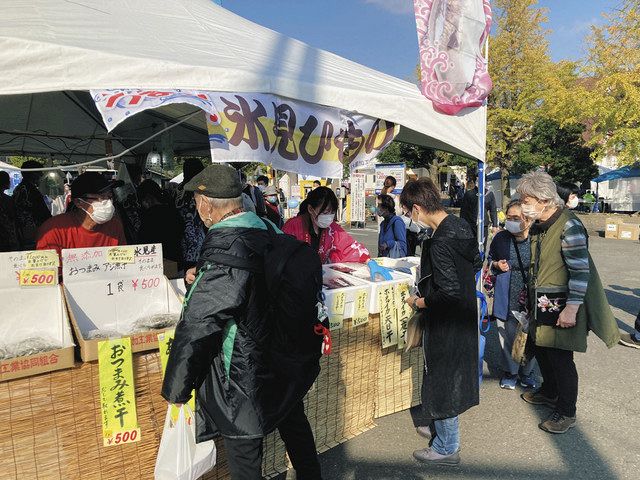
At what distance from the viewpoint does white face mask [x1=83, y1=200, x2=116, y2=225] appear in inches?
121

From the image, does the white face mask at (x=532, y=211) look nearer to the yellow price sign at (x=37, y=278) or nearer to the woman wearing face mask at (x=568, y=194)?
the woman wearing face mask at (x=568, y=194)

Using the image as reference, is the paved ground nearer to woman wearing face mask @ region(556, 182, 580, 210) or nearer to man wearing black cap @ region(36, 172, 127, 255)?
woman wearing face mask @ region(556, 182, 580, 210)

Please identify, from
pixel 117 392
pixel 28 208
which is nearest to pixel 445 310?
pixel 117 392

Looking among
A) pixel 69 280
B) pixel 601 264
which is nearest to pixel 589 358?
pixel 69 280

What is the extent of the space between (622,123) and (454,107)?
1646 centimetres

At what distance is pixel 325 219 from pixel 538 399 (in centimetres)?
234

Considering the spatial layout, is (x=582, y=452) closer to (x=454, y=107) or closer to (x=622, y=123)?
(x=454, y=107)

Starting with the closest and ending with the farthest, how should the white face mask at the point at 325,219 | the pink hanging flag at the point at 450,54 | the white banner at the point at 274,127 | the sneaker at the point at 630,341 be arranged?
the white banner at the point at 274,127 < the pink hanging flag at the point at 450,54 < the white face mask at the point at 325,219 < the sneaker at the point at 630,341

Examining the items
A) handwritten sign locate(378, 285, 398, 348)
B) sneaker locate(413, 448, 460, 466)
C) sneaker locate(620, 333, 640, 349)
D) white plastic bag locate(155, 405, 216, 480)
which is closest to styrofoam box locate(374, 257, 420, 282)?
handwritten sign locate(378, 285, 398, 348)

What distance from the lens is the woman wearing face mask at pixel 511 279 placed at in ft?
12.1

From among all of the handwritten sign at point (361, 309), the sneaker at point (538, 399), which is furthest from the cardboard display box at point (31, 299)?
the sneaker at point (538, 399)

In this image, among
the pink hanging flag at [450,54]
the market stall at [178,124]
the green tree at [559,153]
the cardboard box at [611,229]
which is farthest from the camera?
the green tree at [559,153]

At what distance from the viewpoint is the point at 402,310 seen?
3299 millimetres

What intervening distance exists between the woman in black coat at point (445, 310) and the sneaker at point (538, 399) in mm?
1269
